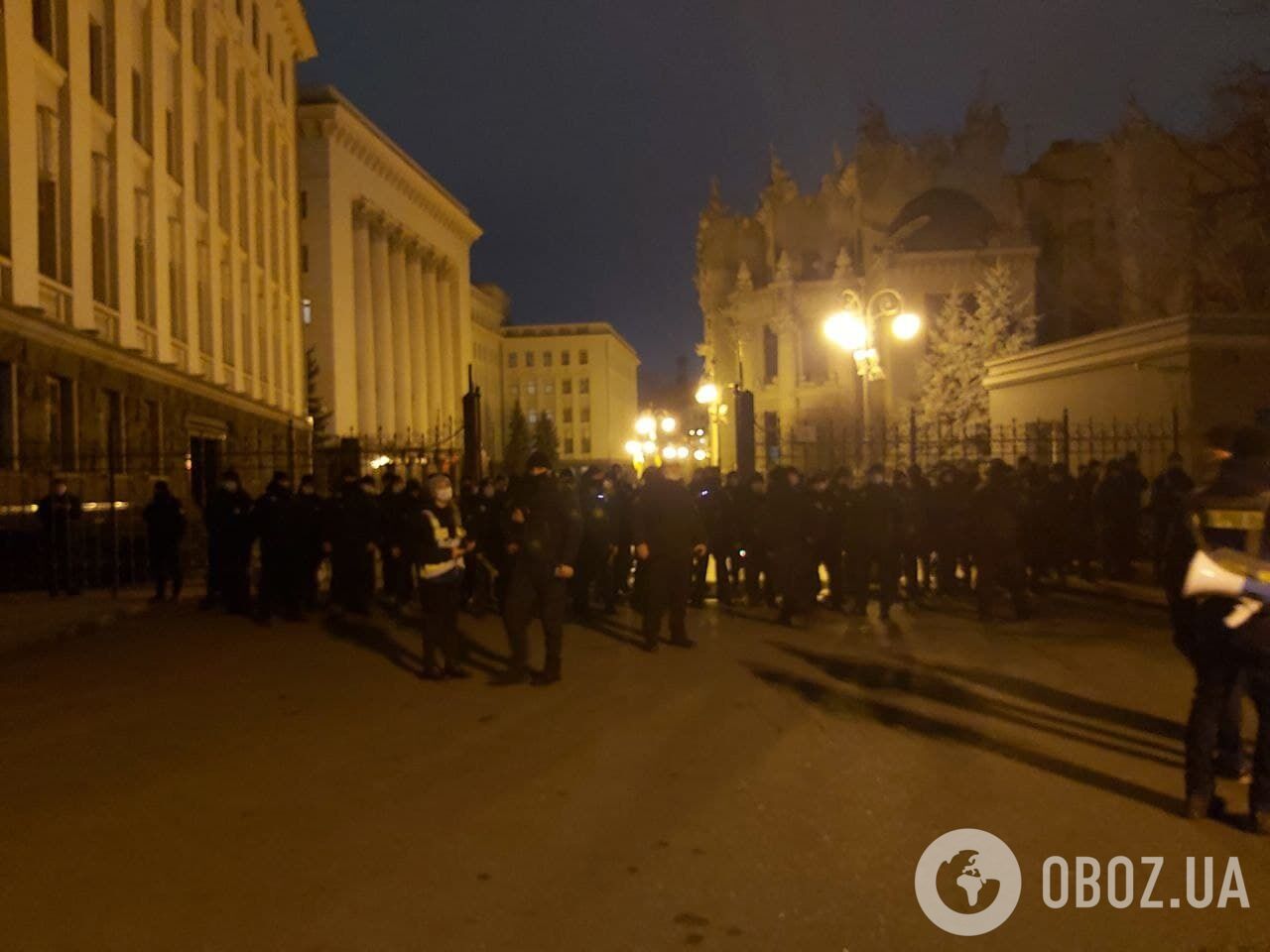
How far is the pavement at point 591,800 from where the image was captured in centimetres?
495

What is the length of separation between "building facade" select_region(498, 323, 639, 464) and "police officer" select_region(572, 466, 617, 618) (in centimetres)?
10411

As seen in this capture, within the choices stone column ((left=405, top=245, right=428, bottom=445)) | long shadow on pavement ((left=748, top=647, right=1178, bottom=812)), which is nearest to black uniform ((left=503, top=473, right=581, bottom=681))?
long shadow on pavement ((left=748, top=647, right=1178, bottom=812))

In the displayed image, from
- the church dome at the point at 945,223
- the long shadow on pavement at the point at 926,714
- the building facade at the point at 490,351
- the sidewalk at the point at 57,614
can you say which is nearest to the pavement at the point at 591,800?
the long shadow on pavement at the point at 926,714

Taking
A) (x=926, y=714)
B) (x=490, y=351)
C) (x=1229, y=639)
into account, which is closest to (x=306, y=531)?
(x=926, y=714)

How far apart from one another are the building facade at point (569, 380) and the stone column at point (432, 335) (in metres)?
47.9

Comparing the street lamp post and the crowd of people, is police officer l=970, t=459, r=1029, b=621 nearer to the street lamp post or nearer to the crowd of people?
the crowd of people

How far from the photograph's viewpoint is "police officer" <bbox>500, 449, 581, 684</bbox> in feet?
33.0

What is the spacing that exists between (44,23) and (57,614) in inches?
441

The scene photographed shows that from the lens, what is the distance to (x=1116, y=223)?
159 feet

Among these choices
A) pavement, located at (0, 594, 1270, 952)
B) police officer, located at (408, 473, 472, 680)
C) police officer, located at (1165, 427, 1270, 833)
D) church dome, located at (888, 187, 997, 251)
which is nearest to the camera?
pavement, located at (0, 594, 1270, 952)

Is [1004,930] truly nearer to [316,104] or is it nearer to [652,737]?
[652,737]

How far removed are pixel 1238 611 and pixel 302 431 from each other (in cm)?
3634

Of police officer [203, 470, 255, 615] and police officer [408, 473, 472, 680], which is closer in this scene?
police officer [408, 473, 472, 680]

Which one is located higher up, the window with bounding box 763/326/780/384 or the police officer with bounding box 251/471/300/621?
the window with bounding box 763/326/780/384
